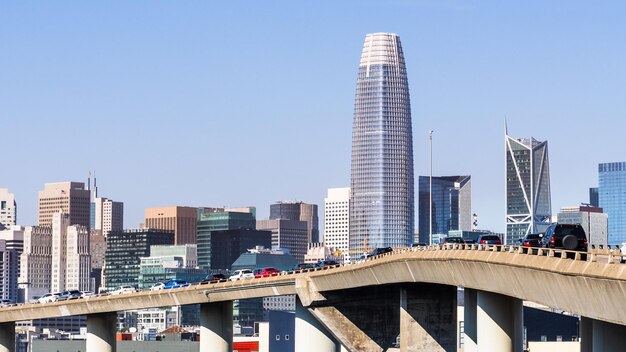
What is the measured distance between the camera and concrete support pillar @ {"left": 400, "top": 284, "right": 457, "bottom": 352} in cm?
9044

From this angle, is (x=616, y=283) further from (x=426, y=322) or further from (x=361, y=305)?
(x=361, y=305)

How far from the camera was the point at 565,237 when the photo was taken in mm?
63469

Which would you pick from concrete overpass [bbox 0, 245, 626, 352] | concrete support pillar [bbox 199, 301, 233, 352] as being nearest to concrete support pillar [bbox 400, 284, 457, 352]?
concrete overpass [bbox 0, 245, 626, 352]

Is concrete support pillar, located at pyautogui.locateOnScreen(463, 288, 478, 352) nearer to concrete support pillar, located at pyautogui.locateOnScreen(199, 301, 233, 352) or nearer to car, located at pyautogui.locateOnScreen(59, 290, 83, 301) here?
concrete support pillar, located at pyautogui.locateOnScreen(199, 301, 233, 352)

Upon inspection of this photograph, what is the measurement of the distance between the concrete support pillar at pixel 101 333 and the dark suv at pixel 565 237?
6958 cm

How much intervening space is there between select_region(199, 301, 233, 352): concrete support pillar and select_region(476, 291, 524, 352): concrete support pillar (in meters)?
51.2

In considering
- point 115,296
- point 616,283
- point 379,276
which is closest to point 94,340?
point 115,296

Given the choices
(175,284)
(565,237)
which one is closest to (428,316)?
(565,237)

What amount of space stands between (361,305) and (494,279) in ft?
129

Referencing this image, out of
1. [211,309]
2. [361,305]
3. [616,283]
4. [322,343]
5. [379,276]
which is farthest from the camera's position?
[211,309]

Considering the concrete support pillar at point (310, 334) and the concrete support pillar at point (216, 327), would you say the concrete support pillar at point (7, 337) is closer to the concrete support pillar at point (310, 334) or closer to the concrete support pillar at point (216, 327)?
the concrete support pillar at point (216, 327)

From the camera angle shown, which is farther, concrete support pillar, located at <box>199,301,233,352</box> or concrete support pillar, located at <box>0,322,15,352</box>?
concrete support pillar, located at <box>0,322,15,352</box>

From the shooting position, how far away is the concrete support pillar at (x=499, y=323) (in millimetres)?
66062

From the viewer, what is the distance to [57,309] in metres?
140
